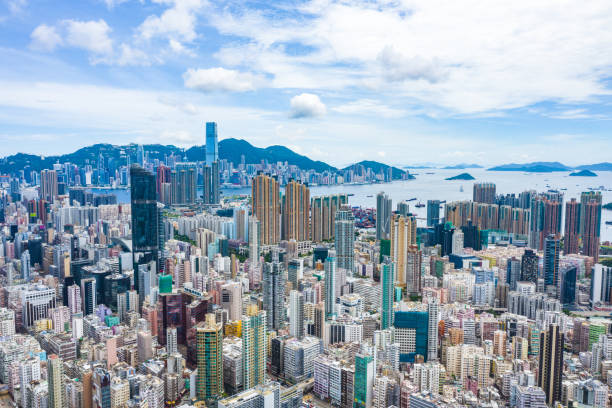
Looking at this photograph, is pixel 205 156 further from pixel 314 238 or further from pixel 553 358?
pixel 553 358

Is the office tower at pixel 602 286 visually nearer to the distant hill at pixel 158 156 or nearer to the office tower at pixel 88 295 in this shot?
the office tower at pixel 88 295

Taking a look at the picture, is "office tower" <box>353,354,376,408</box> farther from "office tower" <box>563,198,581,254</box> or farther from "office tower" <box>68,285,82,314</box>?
"office tower" <box>563,198,581,254</box>

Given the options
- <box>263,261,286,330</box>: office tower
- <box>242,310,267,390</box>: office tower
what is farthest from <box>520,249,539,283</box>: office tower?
<box>242,310,267,390</box>: office tower

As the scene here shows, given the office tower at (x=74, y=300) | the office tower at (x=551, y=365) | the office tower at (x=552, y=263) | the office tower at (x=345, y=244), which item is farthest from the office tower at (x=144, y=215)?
the office tower at (x=552, y=263)

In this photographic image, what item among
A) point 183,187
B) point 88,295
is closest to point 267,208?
point 88,295

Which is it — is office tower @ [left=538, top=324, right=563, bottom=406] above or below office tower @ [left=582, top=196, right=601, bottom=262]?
below

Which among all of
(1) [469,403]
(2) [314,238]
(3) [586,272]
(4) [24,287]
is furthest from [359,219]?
(1) [469,403]
